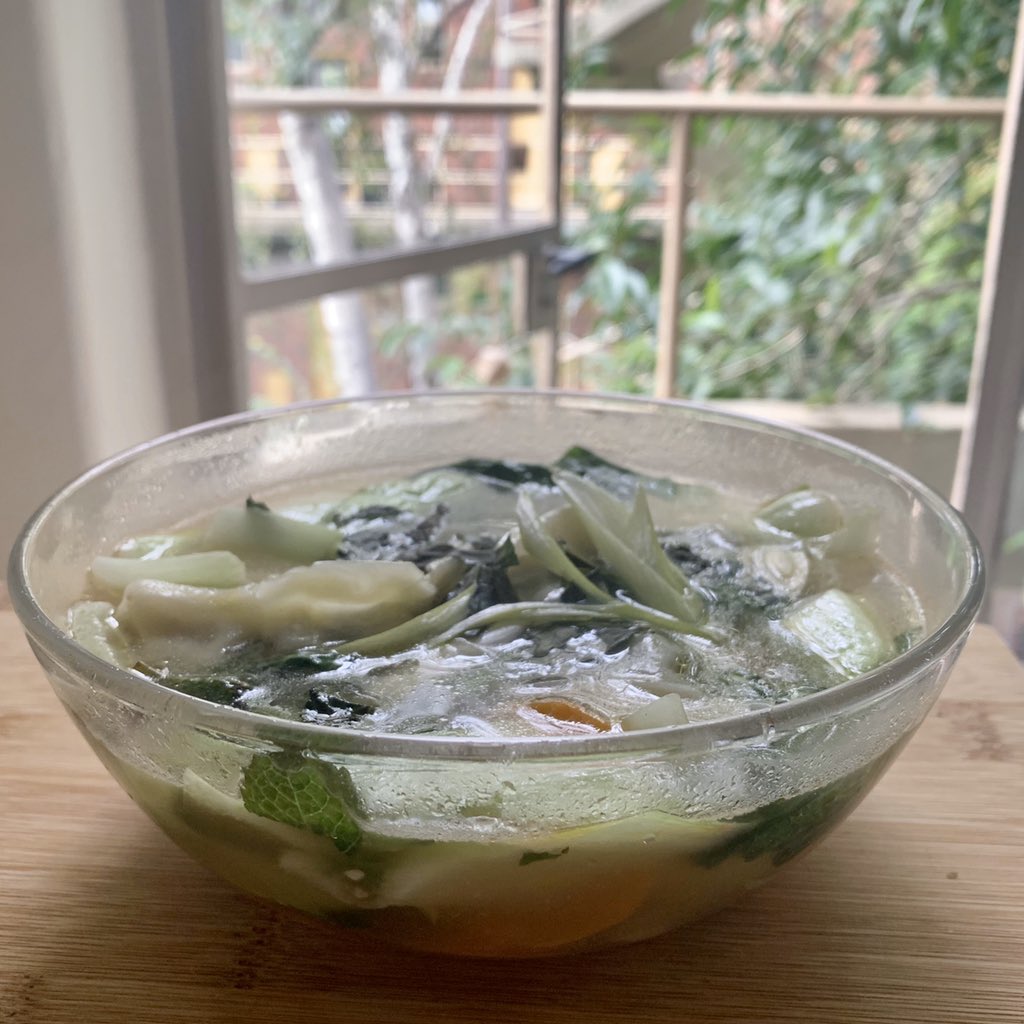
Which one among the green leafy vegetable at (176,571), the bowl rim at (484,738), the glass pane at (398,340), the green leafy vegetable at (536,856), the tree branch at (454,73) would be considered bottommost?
the glass pane at (398,340)

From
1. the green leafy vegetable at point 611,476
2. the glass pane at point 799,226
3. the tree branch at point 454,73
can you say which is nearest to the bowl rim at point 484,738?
the green leafy vegetable at point 611,476

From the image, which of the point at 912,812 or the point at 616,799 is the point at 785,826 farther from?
the point at 912,812

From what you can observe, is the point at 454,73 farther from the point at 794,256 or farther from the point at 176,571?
the point at 176,571

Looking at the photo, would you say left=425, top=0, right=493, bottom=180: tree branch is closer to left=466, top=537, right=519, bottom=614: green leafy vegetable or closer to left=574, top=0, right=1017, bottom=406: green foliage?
left=574, top=0, right=1017, bottom=406: green foliage

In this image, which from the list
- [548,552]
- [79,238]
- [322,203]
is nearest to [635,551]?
[548,552]

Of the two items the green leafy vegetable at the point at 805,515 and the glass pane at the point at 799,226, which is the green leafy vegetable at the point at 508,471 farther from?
the glass pane at the point at 799,226

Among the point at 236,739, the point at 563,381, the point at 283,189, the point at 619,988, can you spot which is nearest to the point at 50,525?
the point at 236,739

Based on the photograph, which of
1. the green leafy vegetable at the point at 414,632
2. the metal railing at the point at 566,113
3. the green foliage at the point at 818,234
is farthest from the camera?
the green foliage at the point at 818,234

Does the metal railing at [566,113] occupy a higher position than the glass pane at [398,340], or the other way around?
the metal railing at [566,113]
